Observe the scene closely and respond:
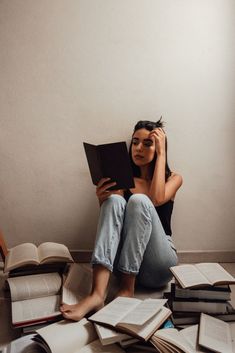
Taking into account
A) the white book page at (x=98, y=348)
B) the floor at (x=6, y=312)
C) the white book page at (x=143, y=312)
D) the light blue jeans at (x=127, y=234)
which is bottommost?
the floor at (x=6, y=312)

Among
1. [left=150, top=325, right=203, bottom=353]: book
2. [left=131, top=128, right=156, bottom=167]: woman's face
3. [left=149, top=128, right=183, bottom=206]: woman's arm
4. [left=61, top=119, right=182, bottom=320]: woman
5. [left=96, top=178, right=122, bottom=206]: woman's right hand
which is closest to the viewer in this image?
[left=150, top=325, right=203, bottom=353]: book

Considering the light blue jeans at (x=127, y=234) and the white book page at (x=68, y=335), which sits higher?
the light blue jeans at (x=127, y=234)

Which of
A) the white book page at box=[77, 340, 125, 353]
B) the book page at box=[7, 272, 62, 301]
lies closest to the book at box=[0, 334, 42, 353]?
the white book page at box=[77, 340, 125, 353]

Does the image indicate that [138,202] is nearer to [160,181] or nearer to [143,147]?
[160,181]

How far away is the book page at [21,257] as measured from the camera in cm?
142

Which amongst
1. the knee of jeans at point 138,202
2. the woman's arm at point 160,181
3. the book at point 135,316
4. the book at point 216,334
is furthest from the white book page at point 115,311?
the woman's arm at point 160,181

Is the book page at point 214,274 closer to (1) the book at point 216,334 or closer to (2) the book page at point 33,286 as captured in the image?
(1) the book at point 216,334

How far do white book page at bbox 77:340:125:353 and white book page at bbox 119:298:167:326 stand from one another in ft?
0.27

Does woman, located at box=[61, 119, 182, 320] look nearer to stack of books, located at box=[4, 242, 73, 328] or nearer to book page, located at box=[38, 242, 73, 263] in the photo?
stack of books, located at box=[4, 242, 73, 328]

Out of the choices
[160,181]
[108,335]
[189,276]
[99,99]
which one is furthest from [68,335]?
[99,99]

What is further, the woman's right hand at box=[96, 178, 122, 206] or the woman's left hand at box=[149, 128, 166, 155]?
the woman's left hand at box=[149, 128, 166, 155]

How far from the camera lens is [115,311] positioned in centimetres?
113

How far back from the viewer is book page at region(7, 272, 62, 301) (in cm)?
128

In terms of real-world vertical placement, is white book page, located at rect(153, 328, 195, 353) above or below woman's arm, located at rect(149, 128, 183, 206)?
below
